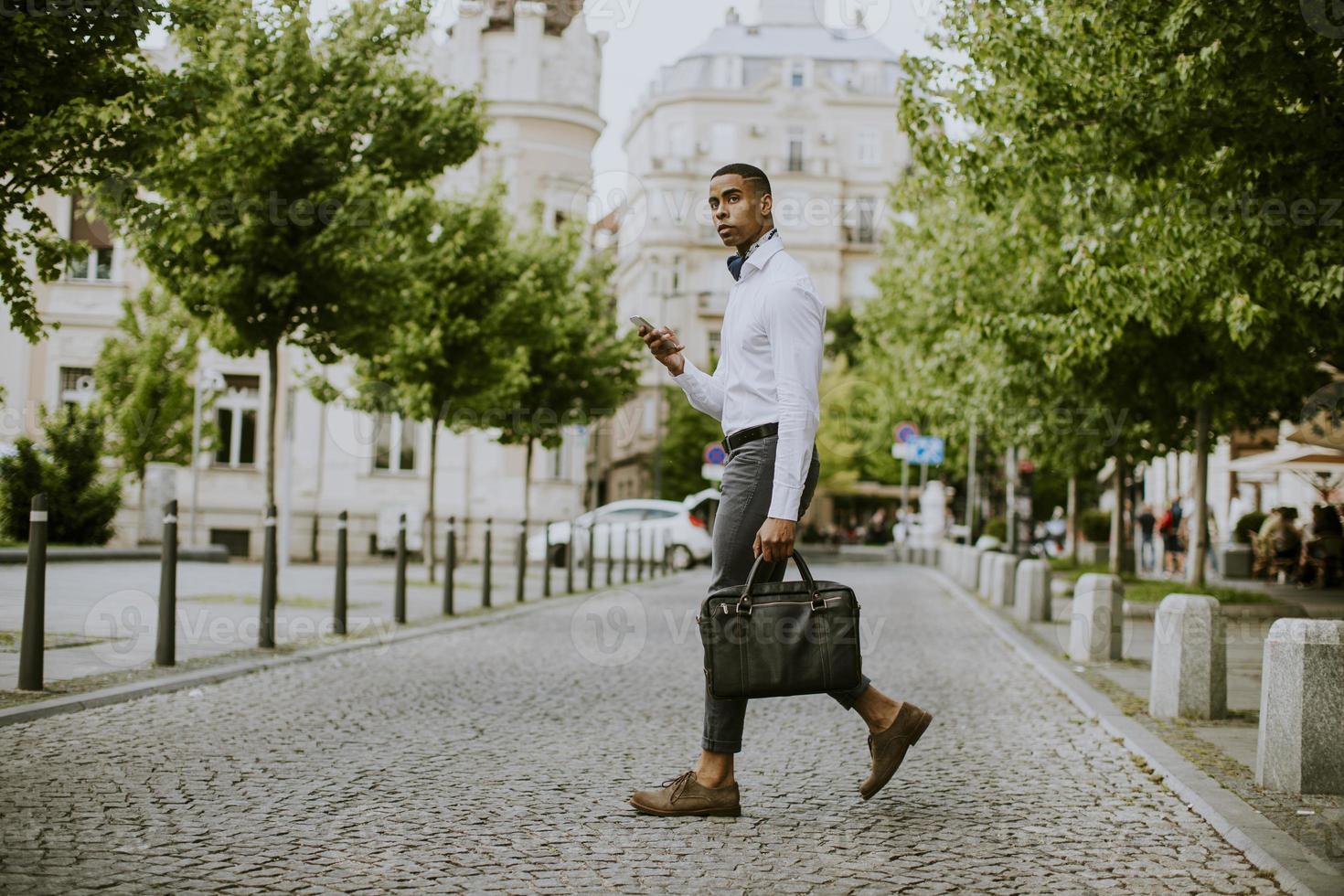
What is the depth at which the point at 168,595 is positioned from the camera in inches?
403

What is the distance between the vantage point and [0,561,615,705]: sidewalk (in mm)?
9914

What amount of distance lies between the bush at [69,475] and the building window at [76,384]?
1364cm

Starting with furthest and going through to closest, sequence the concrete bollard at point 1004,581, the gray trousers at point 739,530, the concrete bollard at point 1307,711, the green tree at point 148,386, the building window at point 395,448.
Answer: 1. the building window at point 395,448
2. the green tree at point 148,386
3. the concrete bollard at point 1004,581
4. the concrete bollard at point 1307,711
5. the gray trousers at point 739,530

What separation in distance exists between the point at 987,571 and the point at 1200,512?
4675 millimetres

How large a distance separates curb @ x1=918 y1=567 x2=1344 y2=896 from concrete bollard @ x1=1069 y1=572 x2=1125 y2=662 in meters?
1.70

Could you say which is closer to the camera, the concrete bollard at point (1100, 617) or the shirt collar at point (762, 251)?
the shirt collar at point (762, 251)

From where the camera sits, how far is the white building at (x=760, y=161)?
267ft

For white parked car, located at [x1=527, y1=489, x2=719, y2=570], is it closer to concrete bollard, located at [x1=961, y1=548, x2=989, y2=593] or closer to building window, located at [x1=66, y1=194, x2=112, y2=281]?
concrete bollard, located at [x1=961, y1=548, x2=989, y2=593]

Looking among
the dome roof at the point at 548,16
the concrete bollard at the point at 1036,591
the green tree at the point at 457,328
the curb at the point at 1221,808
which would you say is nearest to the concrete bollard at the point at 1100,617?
the curb at the point at 1221,808

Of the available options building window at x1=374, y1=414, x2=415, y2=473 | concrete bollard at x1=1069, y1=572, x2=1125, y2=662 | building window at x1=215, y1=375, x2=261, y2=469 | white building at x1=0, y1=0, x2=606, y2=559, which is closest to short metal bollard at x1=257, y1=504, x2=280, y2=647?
concrete bollard at x1=1069, y1=572, x2=1125, y2=662

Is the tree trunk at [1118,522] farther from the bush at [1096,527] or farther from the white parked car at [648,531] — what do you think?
the bush at [1096,527]

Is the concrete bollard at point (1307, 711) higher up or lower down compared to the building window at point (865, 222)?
lower down

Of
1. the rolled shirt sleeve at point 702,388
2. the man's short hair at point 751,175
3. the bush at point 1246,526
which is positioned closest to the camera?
the man's short hair at point 751,175

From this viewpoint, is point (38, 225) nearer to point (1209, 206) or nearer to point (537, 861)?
point (537, 861)
